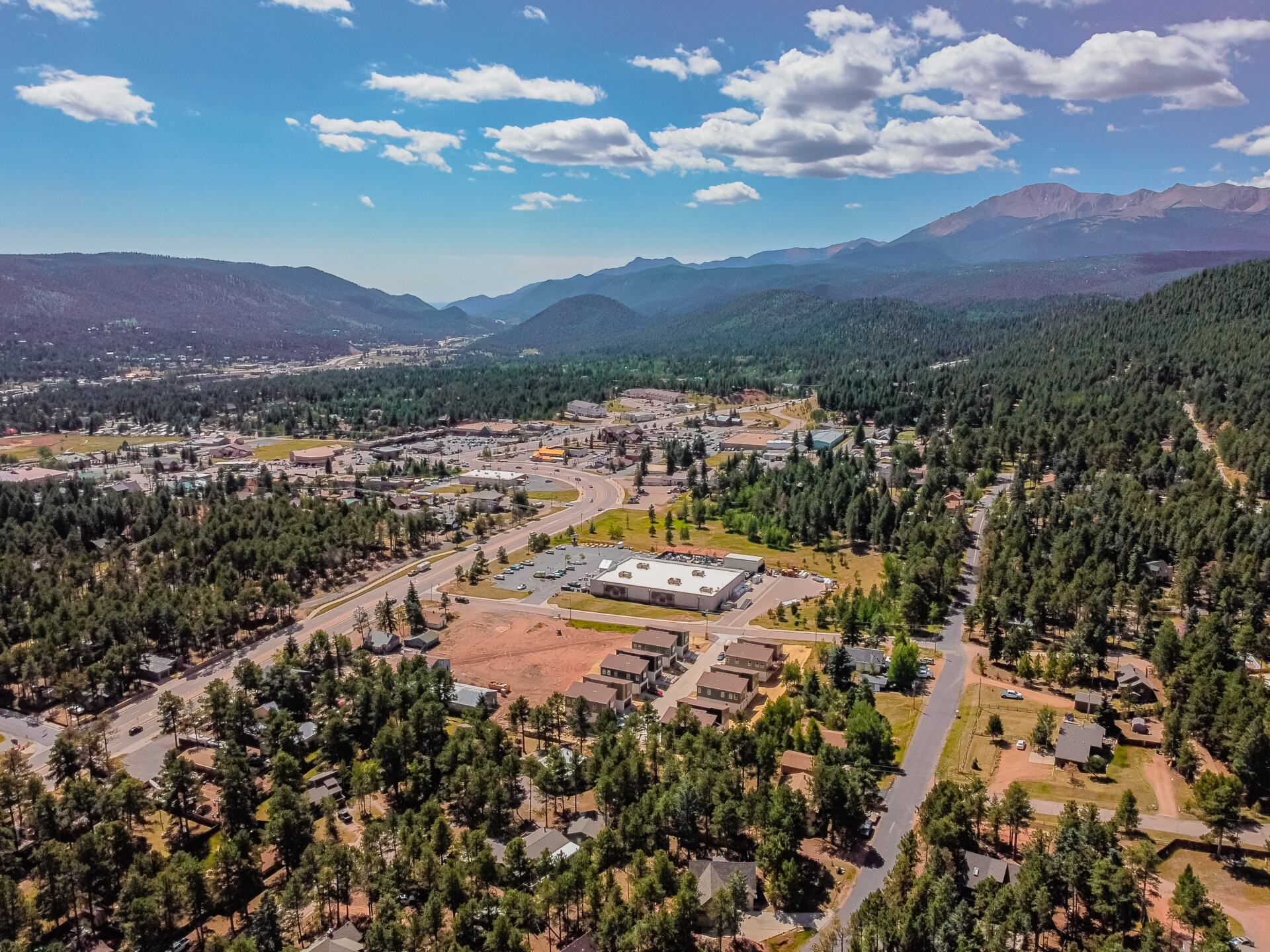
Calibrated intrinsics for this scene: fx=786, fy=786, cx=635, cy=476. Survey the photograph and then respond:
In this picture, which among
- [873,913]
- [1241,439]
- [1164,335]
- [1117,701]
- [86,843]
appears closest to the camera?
[873,913]

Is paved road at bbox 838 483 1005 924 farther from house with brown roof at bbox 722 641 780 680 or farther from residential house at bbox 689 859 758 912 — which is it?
house with brown roof at bbox 722 641 780 680

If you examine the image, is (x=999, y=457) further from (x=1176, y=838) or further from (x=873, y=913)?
(x=873, y=913)

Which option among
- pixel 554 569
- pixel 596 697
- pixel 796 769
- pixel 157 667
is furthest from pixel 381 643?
pixel 796 769

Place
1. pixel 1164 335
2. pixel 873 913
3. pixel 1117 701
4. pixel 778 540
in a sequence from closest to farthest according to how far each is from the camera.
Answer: pixel 873 913 < pixel 1117 701 < pixel 778 540 < pixel 1164 335

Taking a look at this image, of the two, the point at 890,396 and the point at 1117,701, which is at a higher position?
the point at 890,396

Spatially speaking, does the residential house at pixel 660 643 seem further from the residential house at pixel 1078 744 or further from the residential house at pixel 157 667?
the residential house at pixel 157 667

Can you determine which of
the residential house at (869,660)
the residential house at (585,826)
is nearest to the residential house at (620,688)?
the residential house at (585,826)

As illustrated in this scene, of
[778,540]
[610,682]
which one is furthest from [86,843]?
[778,540]

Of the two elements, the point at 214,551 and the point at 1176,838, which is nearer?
the point at 1176,838
